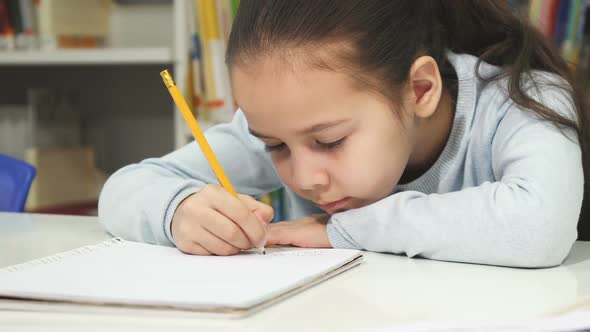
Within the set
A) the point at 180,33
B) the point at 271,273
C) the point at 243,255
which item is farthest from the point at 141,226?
the point at 180,33

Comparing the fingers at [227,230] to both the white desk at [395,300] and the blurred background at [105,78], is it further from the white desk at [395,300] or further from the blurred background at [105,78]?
the blurred background at [105,78]

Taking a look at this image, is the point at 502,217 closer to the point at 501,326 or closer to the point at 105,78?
the point at 501,326

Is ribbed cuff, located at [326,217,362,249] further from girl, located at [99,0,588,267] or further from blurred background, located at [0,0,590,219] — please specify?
blurred background, located at [0,0,590,219]

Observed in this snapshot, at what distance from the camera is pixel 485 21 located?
107cm

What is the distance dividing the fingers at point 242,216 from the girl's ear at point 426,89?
289mm

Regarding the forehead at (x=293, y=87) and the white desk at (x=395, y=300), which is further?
the forehead at (x=293, y=87)

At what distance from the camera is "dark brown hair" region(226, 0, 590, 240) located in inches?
33.1

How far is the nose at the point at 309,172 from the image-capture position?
0.84 meters

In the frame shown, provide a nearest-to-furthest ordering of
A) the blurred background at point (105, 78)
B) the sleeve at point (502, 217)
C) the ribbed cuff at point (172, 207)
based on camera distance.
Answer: the sleeve at point (502, 217)
the ribbed cuff at point (172, 207)
the blurred background at point (105, 78)

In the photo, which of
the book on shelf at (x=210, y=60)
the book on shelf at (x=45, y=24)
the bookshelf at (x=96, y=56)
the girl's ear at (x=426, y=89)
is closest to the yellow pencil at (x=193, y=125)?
the girl's ear at (x=426, y=89)

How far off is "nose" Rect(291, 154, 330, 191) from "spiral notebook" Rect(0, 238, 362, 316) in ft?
0.28

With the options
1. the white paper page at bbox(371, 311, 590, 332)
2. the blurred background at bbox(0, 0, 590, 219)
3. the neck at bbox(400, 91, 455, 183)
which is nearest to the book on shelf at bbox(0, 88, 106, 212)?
the blurred background at bbox(0, 0, 590, 219)

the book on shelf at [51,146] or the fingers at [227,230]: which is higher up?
the fingers at [227,230]

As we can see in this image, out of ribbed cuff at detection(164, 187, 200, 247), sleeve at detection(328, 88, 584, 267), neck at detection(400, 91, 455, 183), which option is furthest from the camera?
neck at detection(400, 91, 455, 183)
